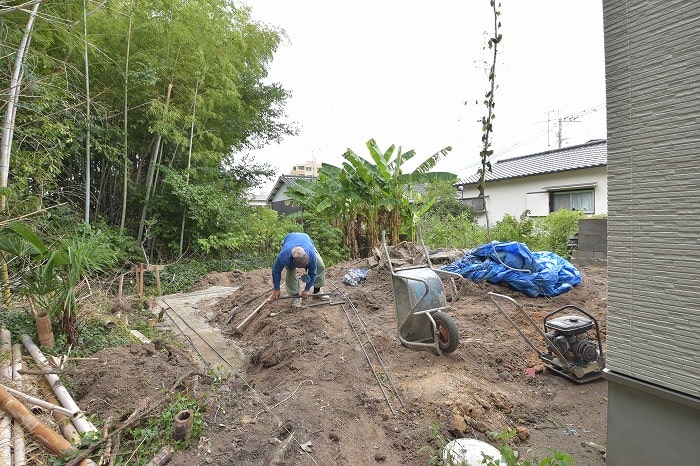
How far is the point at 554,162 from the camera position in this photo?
15.0m

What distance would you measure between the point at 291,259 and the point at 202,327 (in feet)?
7.30

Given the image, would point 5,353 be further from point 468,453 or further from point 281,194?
point 281,194

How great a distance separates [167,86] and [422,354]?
27.9 ft

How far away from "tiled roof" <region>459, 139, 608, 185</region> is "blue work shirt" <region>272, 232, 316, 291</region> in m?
9.62

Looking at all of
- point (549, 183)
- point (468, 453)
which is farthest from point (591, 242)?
point (468, 453)

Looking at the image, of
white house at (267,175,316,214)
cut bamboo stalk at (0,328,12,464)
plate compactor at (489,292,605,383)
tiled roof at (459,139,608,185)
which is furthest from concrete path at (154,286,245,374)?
white house at (267,175,316,214)

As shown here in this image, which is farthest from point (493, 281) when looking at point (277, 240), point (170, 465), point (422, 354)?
point (277, 240)

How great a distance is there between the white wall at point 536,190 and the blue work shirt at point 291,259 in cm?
1105

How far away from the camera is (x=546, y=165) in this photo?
15.1m

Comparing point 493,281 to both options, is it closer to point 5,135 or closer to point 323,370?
point 323,370

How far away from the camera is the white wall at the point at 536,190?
41.3ft

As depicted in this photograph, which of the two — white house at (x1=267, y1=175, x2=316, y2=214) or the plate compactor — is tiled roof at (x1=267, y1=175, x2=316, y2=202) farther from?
the plate compactor

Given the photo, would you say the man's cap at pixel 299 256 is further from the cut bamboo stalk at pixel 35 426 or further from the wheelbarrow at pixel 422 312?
the cut bamboo stalk at pixel 35 426

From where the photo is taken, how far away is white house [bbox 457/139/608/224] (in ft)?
42.0
